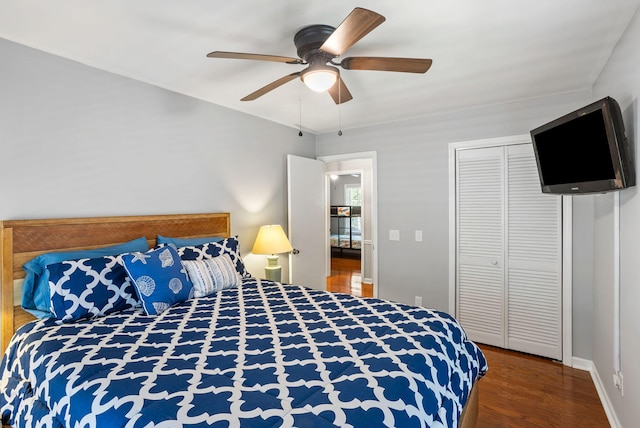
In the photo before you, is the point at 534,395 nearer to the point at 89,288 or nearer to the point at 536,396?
the point at 536,396

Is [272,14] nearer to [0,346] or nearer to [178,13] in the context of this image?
[178,13]

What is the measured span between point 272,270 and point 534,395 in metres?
2.43

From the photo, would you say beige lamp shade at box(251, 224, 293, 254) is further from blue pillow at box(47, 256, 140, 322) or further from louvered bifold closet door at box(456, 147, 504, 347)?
louvered bifold closet door at box(456, 147, 504, 347)

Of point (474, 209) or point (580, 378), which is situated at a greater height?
point (474, 209)

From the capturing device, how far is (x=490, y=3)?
66.1 inches

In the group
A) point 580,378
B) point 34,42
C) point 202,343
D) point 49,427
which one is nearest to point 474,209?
point 580,378

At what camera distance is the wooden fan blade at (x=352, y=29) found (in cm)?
138

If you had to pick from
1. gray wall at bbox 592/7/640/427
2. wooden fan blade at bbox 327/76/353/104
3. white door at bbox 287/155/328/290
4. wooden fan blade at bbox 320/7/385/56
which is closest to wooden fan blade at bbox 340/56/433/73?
wooden fan blade at bbox 320/7/385/56

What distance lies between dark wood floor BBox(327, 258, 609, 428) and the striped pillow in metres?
1.97

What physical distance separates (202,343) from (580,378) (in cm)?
302

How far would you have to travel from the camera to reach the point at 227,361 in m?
1.43

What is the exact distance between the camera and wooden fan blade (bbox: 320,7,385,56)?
138 cm

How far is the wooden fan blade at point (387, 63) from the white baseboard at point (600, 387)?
2443 millimetres

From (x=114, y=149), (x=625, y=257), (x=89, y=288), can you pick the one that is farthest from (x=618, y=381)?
(x=114, y=149)
